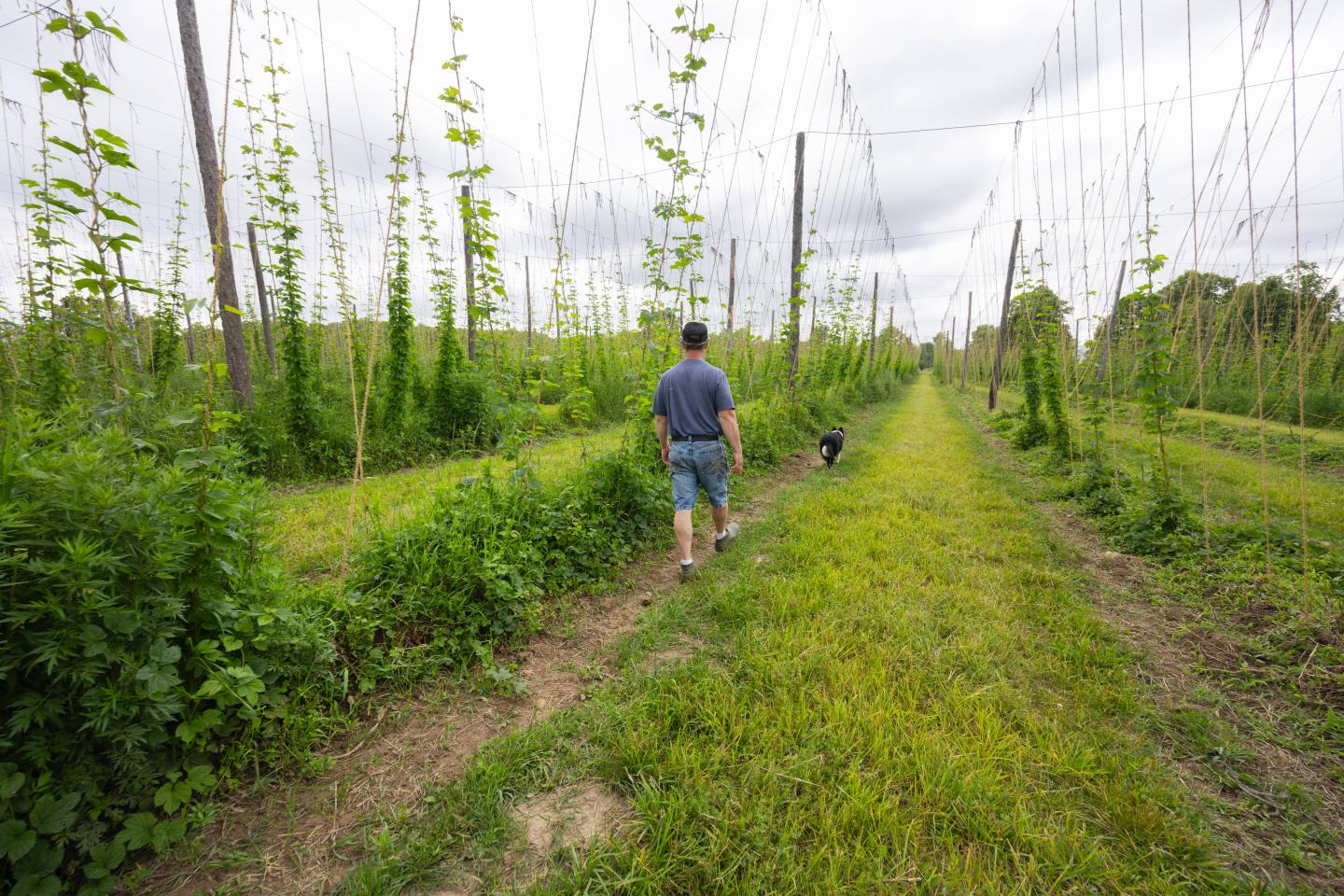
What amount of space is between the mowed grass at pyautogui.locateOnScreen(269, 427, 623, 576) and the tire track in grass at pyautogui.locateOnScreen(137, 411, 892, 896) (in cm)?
109

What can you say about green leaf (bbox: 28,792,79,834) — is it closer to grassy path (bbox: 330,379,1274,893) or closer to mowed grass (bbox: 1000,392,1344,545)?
grassy path (bbox: 330,379,1274,893)

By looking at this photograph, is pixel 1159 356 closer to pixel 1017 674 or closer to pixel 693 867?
pixel 1017 674

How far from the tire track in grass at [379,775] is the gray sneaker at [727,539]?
128 cm

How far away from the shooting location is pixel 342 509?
178 inches

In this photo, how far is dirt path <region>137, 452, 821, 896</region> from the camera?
5.27 feet

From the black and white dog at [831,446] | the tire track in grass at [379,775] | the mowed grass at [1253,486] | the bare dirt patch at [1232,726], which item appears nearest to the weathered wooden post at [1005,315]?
the mowed grass at [1253,486]

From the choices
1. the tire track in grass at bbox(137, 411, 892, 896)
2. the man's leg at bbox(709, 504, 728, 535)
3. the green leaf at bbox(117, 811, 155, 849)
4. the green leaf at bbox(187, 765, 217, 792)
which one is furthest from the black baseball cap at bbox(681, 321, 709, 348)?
the green leaf at bbox(117, 811, 155, 849)

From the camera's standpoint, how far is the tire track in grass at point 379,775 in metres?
1.61

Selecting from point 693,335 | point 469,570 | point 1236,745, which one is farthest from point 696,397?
point 1236,745

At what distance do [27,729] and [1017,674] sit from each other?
13.4 feet

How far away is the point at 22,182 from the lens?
7.86 ft

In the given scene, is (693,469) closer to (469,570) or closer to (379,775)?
(469,570)

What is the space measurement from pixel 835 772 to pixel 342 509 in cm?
468

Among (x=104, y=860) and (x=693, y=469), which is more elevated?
(x=693, y=469)
